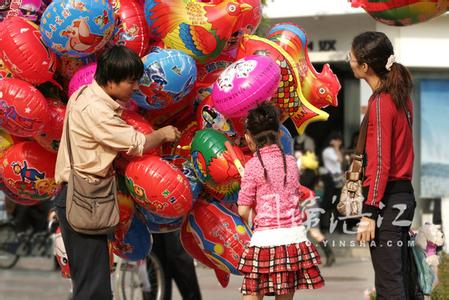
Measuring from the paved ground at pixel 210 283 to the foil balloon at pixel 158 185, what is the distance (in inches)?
183

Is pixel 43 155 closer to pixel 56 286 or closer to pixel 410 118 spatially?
pixel 410 118

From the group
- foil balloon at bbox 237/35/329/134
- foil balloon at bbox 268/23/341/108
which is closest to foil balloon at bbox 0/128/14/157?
foil balloon at bbox 237/35/329/134

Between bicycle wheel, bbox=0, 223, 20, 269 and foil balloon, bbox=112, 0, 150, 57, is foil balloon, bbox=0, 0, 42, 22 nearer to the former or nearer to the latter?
foil balloon, bbox=112, 0, 150, 57

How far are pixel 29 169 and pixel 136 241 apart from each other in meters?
0.80

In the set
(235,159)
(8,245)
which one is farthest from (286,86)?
(8,245)

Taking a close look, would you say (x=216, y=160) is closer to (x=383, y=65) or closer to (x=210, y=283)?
(x=383, y=65)

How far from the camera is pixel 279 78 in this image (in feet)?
18.0

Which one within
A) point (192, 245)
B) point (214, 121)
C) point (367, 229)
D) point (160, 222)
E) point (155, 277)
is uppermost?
point (214, 121)

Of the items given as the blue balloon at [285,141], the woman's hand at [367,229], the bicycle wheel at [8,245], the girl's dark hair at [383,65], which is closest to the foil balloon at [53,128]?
the blue balloon at [285,141]

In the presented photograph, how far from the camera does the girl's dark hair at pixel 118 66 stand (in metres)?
5.07

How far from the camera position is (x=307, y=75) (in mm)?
6039

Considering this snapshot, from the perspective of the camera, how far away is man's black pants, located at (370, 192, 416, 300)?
4.92 meters

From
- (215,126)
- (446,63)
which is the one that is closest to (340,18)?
(446,63)

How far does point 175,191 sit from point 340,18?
1302cm
